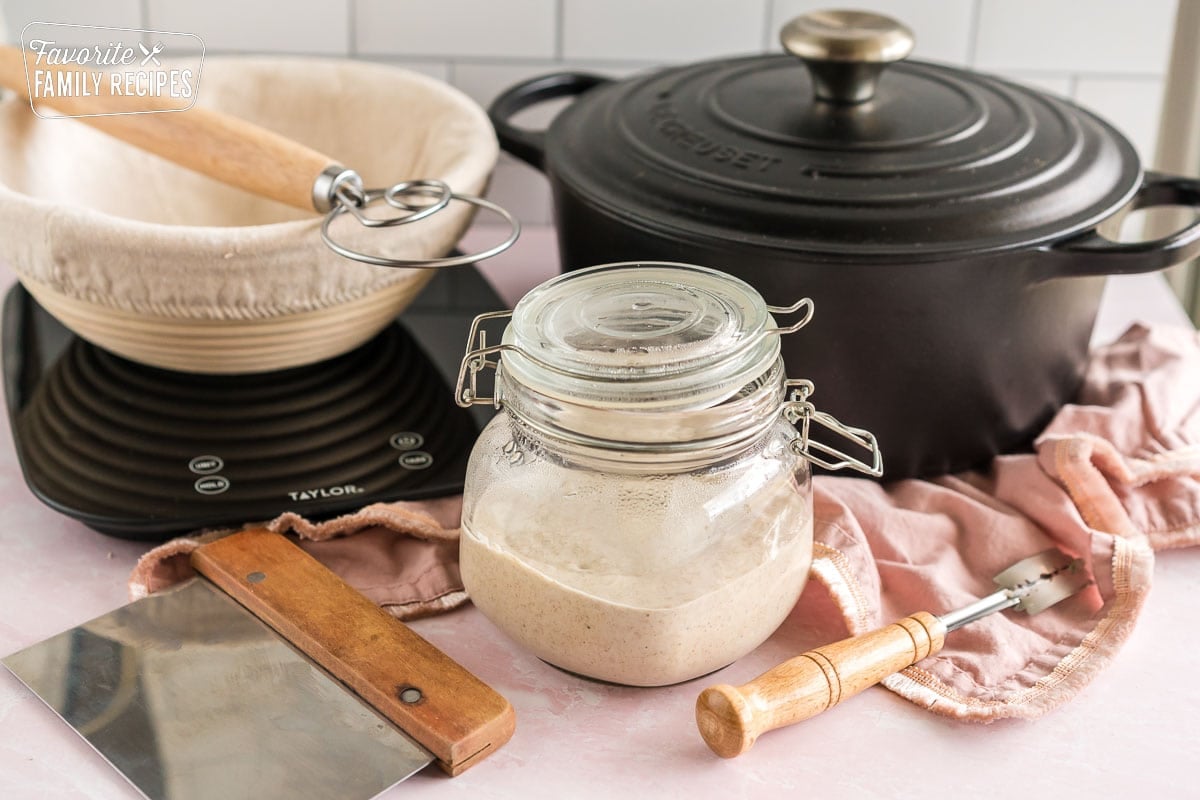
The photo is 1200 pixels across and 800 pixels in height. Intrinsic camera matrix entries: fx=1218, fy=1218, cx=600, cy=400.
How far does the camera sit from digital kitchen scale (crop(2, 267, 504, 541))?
70 centimetres

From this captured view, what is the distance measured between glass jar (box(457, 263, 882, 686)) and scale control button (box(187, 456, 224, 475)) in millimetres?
210

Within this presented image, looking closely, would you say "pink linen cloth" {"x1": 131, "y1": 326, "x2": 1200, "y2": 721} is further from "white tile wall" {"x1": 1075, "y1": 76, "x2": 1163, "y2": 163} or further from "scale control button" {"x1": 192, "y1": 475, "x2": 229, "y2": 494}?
"white tile wall" {"x1": 1075, "y1": 76, "x2": 1163, "y2": 163}

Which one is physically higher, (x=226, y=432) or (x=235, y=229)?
(x=235, y=229)

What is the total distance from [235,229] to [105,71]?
0.28 meters

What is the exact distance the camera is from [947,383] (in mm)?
714

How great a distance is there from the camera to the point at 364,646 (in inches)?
23.5

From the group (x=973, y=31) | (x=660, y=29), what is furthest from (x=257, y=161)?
(x=973, y=31)

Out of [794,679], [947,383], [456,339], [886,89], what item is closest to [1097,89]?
[886,89]

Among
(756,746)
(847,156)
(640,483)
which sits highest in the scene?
(847,156)

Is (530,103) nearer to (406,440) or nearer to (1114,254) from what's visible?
(406,440)

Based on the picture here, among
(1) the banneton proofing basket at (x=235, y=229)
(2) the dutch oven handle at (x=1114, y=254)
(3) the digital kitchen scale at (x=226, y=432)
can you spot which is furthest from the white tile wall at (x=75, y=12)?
(2) the dutch oven handle at (x=1114, y=254)

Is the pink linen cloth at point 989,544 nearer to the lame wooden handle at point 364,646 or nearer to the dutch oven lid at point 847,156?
the lame wooden handle at point 364,646

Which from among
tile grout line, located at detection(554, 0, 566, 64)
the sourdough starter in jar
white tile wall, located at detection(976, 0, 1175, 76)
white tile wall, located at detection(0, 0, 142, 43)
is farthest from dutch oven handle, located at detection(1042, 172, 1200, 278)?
white tile wall, located at detection(0, 0, 142, 43)

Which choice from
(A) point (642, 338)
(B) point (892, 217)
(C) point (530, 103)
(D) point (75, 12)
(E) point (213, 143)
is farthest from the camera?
(D) point (75, 12)
